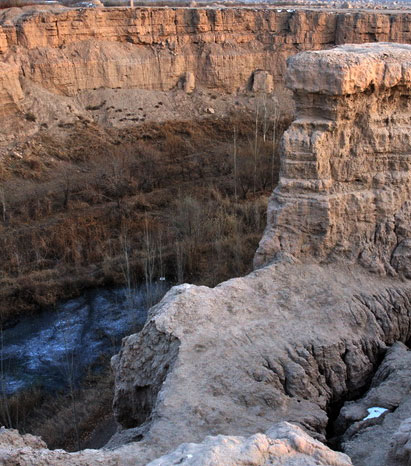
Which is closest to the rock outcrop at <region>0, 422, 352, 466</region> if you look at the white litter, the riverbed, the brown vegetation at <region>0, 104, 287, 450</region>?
the white litter

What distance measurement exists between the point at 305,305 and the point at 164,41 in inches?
1100

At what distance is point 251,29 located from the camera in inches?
1382

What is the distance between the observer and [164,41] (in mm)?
33375

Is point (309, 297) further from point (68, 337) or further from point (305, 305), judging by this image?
point (68, 337)

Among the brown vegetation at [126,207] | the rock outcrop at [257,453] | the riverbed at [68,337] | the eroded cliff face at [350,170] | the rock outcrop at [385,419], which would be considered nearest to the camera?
the rock outcrop at [257,453]

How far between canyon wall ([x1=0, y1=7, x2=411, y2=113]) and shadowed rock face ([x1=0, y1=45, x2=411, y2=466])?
22.5 meters

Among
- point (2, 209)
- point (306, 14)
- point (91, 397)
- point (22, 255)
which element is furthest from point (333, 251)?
point (306, 14)

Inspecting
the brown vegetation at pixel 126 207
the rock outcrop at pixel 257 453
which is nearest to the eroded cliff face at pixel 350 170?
the rock outcrop at pixel 257 453

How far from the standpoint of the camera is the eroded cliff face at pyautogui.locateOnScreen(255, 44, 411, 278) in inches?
346

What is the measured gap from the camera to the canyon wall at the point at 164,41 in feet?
97.7

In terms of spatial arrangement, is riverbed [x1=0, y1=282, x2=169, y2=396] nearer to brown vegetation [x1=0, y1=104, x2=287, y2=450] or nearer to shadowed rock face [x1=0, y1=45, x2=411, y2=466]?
brown vegetation [x1=0, y1=104, x2=287, y2=450]

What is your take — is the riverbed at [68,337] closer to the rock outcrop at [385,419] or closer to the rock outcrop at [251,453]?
the rock outcrop at [385,419]

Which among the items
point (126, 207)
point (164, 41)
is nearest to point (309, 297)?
point (126, 207)

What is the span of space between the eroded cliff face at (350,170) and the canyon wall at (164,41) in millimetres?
22314
